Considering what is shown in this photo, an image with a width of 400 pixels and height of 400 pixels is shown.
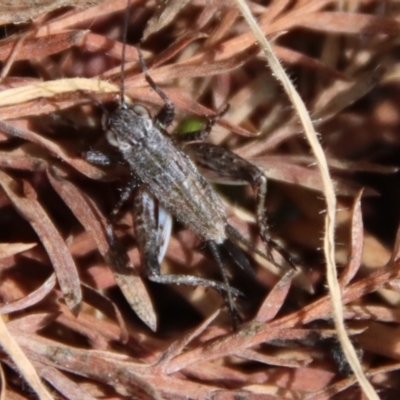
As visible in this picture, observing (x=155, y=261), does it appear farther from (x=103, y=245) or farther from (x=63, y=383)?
(x=63, y=383)

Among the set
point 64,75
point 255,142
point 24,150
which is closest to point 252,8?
point 255,142

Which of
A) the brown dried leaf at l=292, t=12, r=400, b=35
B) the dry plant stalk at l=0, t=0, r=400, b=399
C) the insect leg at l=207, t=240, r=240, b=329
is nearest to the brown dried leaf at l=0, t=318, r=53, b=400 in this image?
the dry plant stalk at l=0, t=0, r=400, b=399

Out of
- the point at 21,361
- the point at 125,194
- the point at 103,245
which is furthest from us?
the point at 125,194

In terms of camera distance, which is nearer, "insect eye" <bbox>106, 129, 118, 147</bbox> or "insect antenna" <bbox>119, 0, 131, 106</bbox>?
"insect antenna" <bbox>119, 0, 131, 106</bbox>

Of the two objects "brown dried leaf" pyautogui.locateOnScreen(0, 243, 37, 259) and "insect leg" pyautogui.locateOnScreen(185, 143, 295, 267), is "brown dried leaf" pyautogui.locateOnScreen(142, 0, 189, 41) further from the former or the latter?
"brown dried leaf" pyautogui.locateOnScreen(0, 243, 37, 259)

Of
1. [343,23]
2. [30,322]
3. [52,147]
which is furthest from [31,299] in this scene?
[343,23]

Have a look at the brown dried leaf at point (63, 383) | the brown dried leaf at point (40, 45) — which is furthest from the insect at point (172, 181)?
the brown dried leaf at point (63, 383)

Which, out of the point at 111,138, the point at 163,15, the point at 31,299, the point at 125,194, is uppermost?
the point at 163,15

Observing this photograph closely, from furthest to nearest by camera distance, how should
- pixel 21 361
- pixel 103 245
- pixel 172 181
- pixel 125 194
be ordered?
pixel 172 181 → pixel 125 194 → pixel 103 245 → pixel 21 361
